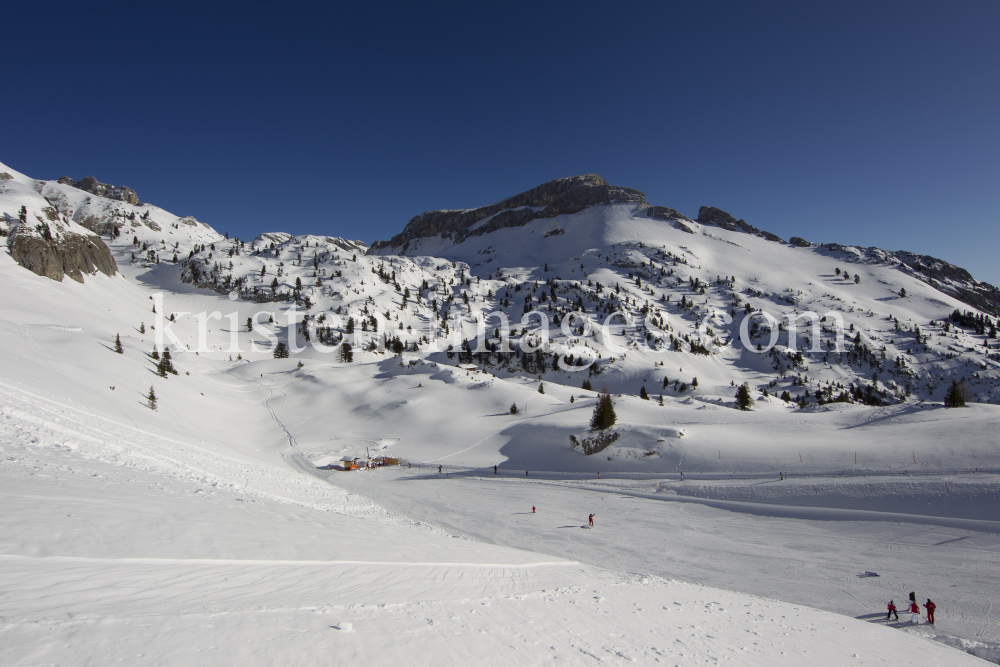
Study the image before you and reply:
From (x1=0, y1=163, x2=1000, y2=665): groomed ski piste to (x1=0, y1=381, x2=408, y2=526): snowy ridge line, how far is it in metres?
0.20

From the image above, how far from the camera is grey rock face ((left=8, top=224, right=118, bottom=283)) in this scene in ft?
257

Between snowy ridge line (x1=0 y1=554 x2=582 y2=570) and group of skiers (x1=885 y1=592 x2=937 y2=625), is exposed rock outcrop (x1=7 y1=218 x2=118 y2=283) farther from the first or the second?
group of skiers (x1=885 y1=592 x2=937 y2=625)

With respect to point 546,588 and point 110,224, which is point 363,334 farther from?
point 110,224

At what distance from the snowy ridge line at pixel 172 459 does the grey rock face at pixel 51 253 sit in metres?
89.8

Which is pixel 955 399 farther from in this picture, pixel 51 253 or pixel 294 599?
pixel 51 253

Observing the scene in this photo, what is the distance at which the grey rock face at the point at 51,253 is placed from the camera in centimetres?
7844

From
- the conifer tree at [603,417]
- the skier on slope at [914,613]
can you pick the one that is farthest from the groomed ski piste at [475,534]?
the conifer tree at [603,417]

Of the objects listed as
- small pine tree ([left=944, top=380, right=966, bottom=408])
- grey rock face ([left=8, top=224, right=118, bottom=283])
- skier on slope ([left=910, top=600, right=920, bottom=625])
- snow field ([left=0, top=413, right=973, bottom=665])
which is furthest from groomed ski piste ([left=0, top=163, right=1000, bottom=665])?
grey rock face ([left=8, top=224, right=118, bottom=283])

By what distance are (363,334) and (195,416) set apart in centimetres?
7599

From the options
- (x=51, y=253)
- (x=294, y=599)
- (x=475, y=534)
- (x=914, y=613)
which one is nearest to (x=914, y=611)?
(x=914, y=613)

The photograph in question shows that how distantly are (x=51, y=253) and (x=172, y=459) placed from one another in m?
99.2

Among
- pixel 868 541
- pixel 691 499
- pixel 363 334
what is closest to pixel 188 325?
pixel 363 334

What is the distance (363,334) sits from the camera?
11244 centimetres

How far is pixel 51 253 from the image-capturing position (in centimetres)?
8125
